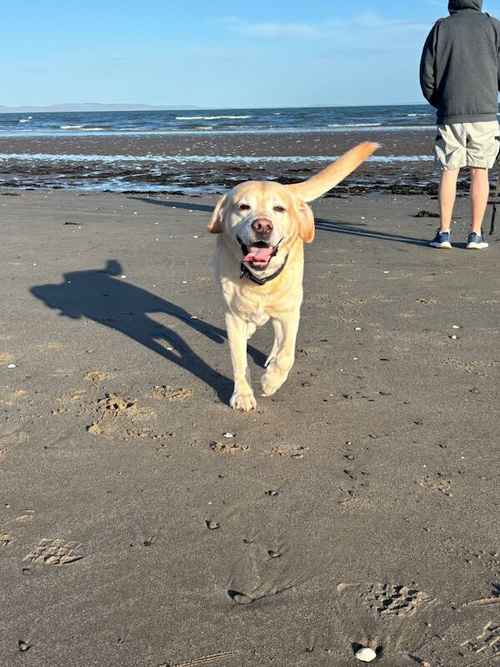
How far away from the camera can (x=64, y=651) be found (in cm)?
170

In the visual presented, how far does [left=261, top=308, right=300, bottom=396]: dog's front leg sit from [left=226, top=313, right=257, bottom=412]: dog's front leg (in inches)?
3.9

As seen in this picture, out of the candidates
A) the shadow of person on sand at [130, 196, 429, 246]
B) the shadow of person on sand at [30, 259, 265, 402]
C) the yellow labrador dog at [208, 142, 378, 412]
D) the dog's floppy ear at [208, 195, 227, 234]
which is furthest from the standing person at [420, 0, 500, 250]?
the dog's floppy ear at [208, 195, 227, 234]

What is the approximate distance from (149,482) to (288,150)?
19365 mm

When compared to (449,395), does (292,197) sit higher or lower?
higher

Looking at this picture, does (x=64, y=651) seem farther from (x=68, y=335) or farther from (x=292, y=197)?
(x=68, y=335)

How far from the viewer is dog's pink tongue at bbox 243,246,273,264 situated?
3055 mm

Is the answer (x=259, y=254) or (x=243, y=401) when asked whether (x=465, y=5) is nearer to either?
(x=259, y=254)

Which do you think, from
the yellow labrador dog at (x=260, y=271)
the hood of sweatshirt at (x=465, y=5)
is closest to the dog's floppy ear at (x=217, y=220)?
the yellow labrador dog at (x=260, y=271)

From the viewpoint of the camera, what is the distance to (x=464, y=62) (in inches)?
241

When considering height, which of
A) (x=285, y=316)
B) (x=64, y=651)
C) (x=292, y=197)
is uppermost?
(x=292, y=197)

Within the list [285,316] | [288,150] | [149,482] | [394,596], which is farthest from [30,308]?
[288,150]

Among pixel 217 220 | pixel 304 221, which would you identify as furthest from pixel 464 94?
pixel 217 220

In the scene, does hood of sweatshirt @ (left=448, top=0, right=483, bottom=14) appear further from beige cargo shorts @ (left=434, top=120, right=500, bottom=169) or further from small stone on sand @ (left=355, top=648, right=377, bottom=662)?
small stone on sand @ (left=355, top=648, right=377, bottom=662)

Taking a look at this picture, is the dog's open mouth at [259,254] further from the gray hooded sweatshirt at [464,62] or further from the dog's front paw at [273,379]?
the gray hooded sweatshirt at [464,62]
